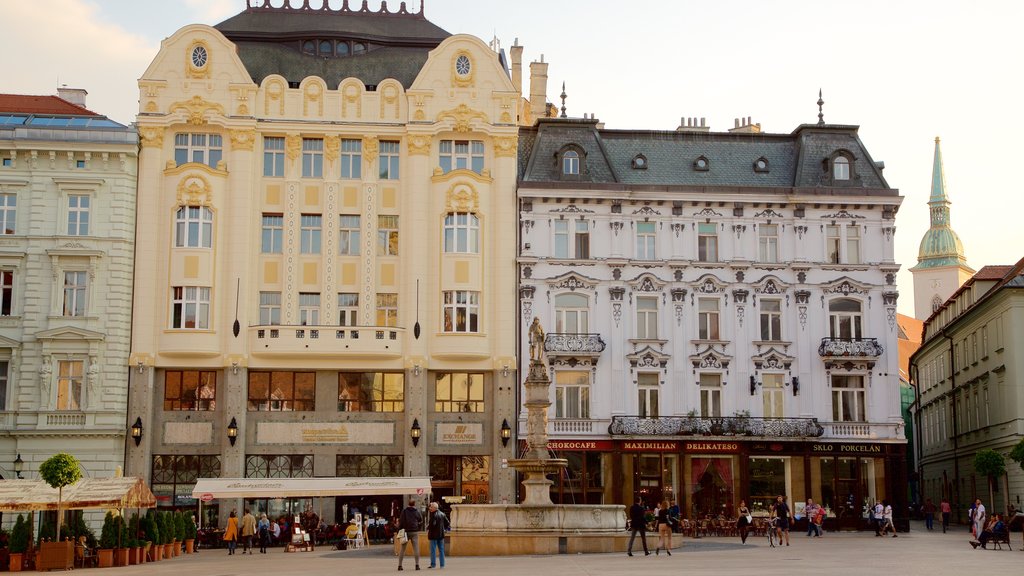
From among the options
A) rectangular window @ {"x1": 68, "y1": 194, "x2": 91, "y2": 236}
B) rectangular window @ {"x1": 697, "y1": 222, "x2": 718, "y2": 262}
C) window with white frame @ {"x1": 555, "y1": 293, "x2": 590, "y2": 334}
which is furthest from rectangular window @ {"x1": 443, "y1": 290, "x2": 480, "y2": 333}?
rectangular window @ {"x1": 68, "y1": 194, "x2": 91, "y2": 236}

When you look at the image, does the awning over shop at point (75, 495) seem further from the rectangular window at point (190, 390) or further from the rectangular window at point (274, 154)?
the rectangular window at point (274, 154)

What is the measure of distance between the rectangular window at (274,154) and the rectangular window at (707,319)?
2089 centimetres

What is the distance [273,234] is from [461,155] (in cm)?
966

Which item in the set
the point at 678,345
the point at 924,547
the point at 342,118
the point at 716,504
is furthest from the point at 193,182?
the point at 924,547

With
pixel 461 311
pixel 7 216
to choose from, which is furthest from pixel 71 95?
pixel 461 311

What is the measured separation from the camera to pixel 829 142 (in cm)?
6538

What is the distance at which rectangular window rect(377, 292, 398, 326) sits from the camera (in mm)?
61125

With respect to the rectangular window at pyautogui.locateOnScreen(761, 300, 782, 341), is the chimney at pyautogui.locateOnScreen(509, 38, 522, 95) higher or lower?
higher

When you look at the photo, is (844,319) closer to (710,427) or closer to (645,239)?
Answer: (710,427)

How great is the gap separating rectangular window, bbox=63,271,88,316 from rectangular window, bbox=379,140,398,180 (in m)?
14.4

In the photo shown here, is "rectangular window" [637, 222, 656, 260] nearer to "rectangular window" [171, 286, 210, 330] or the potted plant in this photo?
"rectangular window" [171, 286, 210, 330]

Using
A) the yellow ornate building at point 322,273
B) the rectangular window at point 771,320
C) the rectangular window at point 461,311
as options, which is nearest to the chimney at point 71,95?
the yellow ornate building at point 322,273

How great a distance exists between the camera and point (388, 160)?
62.5m


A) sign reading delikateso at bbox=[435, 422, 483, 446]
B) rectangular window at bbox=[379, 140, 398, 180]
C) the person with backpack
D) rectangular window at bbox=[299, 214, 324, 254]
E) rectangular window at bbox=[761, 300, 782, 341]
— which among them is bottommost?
the person with backpack
